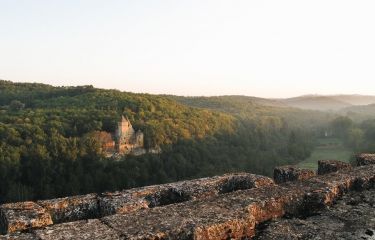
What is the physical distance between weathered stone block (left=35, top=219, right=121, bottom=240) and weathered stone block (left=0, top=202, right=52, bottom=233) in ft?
2.92

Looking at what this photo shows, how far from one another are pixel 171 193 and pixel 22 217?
3675mm

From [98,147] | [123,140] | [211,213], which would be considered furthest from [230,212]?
[123,140]

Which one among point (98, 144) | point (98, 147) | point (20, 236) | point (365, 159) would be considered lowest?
point (98, 147)

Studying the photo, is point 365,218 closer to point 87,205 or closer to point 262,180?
point 262,180

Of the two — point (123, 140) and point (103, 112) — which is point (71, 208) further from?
point (103, 112)

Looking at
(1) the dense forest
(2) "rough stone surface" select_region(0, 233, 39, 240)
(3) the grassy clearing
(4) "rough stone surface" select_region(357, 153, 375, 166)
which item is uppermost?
(4) "rough stone surface" select_region(357, 153, 375, 166)

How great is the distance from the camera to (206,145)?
104562 millimetres

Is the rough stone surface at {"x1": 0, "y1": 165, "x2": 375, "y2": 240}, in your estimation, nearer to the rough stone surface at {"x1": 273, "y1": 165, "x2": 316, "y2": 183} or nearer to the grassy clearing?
the rough stone surface at {"x1": 273, "y1": 165, "x2": 316, "y2": 183}

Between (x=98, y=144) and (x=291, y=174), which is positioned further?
(x=98, y=144)

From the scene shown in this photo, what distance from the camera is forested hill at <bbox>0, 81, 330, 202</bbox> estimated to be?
70375 mm

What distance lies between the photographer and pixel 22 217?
7.80m

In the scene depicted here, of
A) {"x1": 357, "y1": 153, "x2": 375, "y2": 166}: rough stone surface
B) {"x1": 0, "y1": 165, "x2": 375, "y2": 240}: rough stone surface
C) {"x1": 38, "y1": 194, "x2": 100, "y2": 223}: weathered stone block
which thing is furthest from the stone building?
{"x1": 38, "y1": 194, "x2": 100, "y2": 223}: weathered stone block

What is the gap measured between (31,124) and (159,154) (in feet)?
86.6

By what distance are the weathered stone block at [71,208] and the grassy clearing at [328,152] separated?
9595 centimetres
